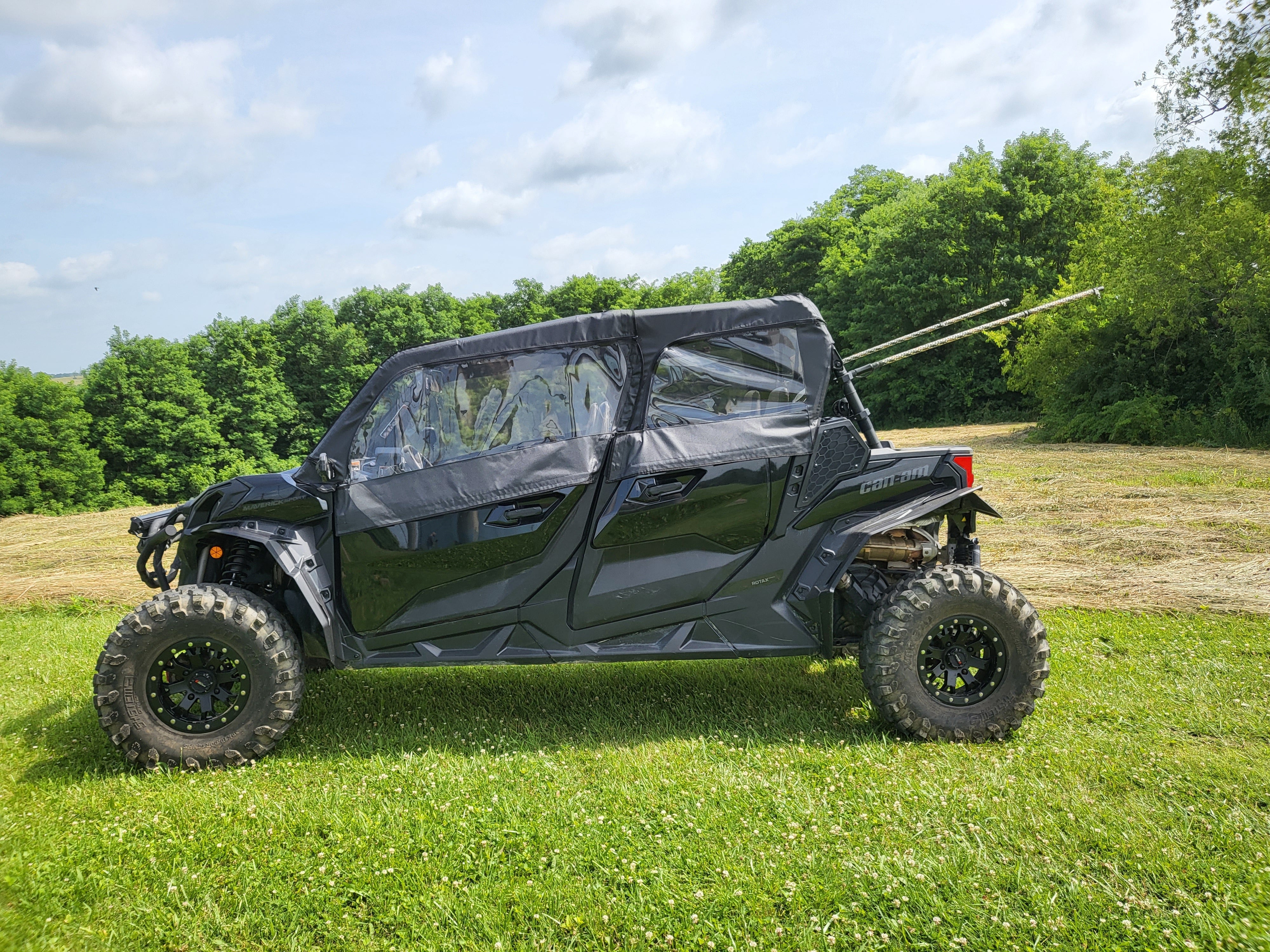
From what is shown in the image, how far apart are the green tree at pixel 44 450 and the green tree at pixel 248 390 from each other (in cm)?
507

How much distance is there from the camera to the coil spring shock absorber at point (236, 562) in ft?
15.3

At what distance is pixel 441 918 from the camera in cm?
300

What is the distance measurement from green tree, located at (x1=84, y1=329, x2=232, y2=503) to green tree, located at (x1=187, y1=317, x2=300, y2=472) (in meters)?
0.91

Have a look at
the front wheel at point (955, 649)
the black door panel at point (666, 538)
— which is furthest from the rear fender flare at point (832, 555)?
the black door panel at point (666, 538)

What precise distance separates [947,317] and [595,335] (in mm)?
35894

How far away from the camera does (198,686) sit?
426 centimetres

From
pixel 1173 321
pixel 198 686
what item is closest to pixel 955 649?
pixel 198 686

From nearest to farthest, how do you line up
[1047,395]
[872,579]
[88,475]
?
[872,579]
[1047,395]
[88,475]

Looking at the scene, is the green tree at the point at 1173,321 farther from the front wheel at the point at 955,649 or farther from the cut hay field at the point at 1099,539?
the front wheel at the point at 955,649

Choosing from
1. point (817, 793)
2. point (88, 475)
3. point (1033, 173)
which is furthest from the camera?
point (1033, 173)

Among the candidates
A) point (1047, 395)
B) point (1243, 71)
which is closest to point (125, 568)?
point (1243, 71)

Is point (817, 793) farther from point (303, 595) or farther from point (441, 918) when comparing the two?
point (303, 595)

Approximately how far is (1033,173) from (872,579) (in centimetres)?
3645

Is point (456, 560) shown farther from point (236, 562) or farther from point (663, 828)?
point (663, 828)
